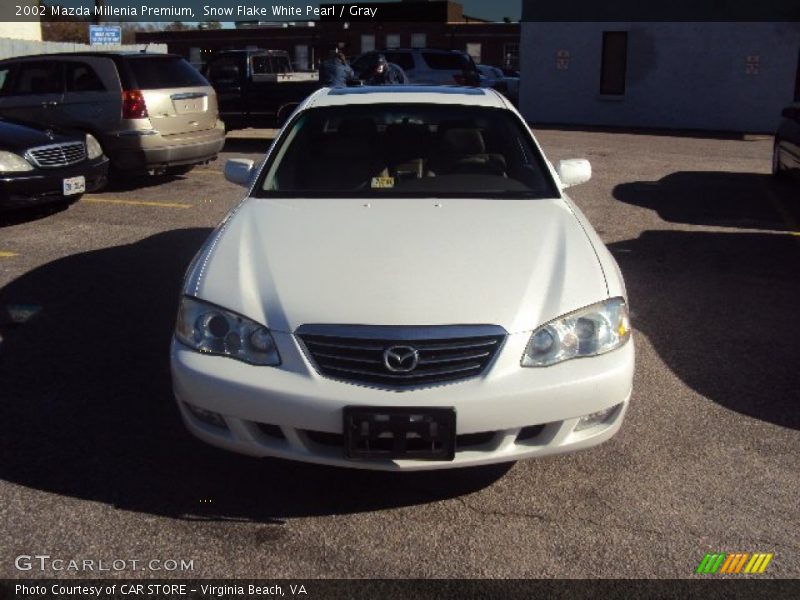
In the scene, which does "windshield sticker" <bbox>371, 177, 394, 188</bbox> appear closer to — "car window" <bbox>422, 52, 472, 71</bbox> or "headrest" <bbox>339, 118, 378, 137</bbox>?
"headrest" <bbox>339, 118, 378, 137</bbox>

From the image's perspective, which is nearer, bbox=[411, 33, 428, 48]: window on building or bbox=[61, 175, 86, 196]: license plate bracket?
bbox=[61, 175, 86, 196]: license plate bracket

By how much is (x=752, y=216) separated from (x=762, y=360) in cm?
488

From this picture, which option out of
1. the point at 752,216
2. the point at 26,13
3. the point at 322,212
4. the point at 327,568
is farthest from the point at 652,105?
the point at 26,13

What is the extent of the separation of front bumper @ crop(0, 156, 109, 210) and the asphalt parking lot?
1708 mm

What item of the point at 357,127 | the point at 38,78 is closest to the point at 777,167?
the point at 357,127

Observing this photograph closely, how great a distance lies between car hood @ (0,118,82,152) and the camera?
28.3ft

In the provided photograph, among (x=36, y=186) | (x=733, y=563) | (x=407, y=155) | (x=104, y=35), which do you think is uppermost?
(x=104, y=35)

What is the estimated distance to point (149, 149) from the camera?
10.4 m

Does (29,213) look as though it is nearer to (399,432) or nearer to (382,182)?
(382,182)

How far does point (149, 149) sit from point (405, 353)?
806 centimetres

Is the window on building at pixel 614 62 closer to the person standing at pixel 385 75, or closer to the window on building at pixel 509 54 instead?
the person standing at pixel 385 75

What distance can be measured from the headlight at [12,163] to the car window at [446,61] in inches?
552

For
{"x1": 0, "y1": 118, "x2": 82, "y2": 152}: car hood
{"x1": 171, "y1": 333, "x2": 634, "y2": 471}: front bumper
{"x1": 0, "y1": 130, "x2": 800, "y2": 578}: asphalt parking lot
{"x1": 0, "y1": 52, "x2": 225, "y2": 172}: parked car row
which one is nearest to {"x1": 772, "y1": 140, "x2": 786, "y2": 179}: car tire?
{"x1": 0, "y1": 130, "x2": 800, "y2": 578}: asphalt parking lot

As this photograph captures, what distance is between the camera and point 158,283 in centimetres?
664
